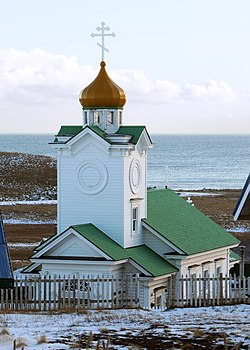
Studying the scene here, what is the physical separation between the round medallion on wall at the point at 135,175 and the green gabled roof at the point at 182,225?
1.37 metres

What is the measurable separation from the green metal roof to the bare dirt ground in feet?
35.1

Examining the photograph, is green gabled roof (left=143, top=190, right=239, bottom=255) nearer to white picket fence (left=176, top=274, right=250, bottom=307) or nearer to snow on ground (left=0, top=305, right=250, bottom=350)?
white picket fence (left=176, top=274, right=250, bottom=307)

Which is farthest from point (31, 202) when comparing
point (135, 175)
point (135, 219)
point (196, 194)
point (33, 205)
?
point (135, 175)

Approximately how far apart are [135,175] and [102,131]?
1890mm

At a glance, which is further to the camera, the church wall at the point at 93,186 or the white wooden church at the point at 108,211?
the church wall at the point at 93,186

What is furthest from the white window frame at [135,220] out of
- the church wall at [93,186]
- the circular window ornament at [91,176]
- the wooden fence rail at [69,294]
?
the wooden fence rail at [69,294]

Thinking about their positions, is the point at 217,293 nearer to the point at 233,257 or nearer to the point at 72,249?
the point at 72,249

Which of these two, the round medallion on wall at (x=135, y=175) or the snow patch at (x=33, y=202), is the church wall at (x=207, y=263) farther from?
the snow patch at (x=33, y=202)

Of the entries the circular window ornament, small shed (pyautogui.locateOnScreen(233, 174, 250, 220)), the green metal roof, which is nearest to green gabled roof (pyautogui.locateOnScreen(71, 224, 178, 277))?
the circular window ornament

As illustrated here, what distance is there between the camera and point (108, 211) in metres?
33.9

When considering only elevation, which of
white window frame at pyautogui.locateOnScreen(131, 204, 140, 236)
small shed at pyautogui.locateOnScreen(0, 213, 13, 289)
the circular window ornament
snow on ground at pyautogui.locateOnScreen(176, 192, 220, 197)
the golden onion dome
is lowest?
small shed at pyautogui.locateOnScreen(0, 213, 13, 289)

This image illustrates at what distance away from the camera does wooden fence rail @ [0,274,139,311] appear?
88.7 feet

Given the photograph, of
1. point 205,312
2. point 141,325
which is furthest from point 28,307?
point 141,325

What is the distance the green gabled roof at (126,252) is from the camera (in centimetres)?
3212
